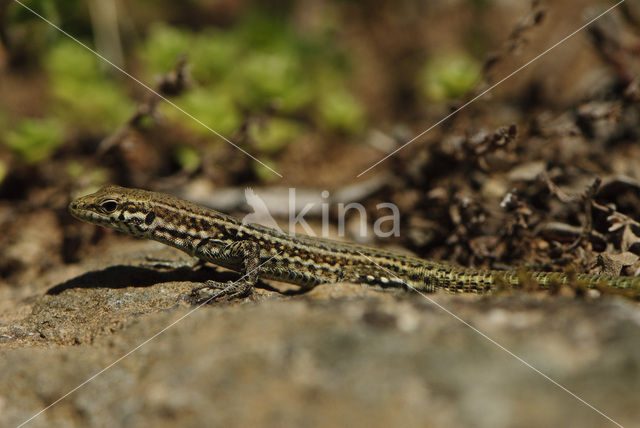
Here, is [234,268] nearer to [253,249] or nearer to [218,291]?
[253,249]

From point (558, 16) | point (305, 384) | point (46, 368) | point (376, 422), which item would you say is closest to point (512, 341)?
point (376, 422)

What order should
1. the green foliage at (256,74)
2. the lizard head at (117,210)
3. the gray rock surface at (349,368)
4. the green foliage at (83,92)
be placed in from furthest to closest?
the green foliage at (83,92) < the green foliage at (256,74) < the lizard head at (117,210) < the gray rock surface at (349,368)

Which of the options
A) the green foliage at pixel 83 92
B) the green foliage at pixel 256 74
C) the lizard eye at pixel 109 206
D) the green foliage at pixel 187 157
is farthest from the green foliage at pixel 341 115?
the lizard eye at pixel 109 206

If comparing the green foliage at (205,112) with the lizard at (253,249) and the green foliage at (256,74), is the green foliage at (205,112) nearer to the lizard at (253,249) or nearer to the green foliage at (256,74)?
the green foliage at (256,74)

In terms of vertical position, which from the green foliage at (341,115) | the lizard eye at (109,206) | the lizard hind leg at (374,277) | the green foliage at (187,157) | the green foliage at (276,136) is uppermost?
the green foliage at (341,115)

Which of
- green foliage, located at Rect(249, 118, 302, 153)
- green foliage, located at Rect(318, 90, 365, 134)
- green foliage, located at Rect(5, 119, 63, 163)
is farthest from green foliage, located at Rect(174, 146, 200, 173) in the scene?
green foliage, located at Rect(318, 90, 365, 134)

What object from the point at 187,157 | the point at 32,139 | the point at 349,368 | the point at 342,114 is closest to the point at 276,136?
the point at 342,114

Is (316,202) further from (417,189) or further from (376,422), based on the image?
(376,422)
